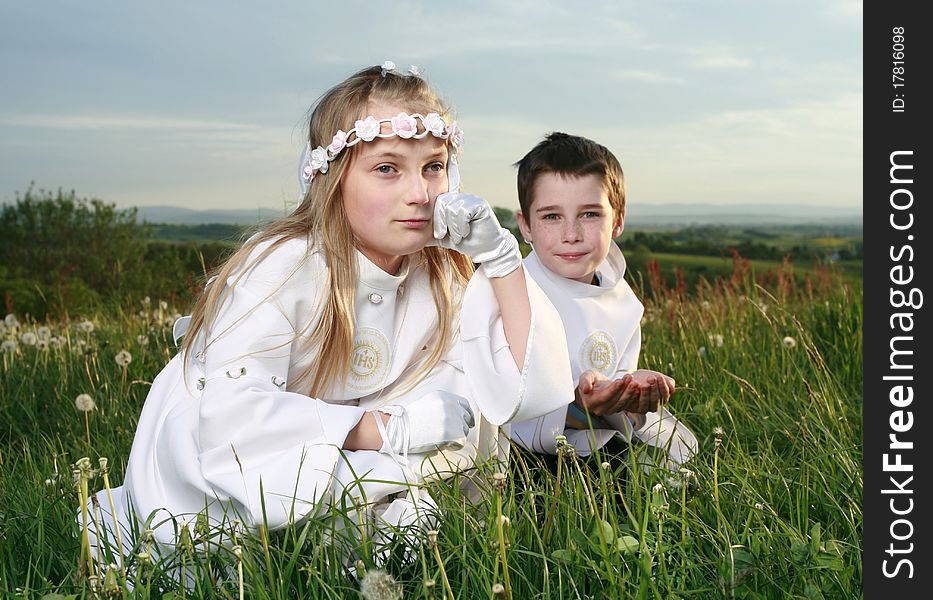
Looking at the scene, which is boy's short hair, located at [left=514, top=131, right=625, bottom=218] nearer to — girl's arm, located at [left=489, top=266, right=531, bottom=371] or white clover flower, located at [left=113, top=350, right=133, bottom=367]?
girl's arm, located at [left=489, top=266, right=531, bottom=371]

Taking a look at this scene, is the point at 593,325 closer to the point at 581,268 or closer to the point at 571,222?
the point at 581,268

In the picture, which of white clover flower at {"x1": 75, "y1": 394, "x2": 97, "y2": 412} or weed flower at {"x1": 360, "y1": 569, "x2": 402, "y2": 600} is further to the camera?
white clover flower at {"x1": 75, "y1": 394, "x2": 97, "y2": 412}

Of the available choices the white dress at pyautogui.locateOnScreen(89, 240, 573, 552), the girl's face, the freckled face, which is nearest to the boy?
the freckled face

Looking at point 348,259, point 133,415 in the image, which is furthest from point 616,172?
point 133,415

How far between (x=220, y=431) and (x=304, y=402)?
0.26 meters

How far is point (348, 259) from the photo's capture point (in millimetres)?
3307

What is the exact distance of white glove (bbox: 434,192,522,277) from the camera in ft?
10.2

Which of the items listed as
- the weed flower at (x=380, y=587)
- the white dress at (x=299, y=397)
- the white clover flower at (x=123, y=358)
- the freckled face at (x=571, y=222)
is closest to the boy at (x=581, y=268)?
the freckled face at (x=571, y=222)

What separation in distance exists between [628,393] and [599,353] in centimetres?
51

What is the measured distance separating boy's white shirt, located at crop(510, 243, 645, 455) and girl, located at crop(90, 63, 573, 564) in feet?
1.79

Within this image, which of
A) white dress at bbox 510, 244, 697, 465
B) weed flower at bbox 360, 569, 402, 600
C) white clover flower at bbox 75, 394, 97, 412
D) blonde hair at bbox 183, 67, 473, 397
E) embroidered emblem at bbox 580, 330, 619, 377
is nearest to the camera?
weed flower at bbox 360, 569, 402, 600

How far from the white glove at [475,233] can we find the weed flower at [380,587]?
1.26 m

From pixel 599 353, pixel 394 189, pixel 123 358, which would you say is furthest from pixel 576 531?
pixel 123 358

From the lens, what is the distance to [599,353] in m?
4.09
